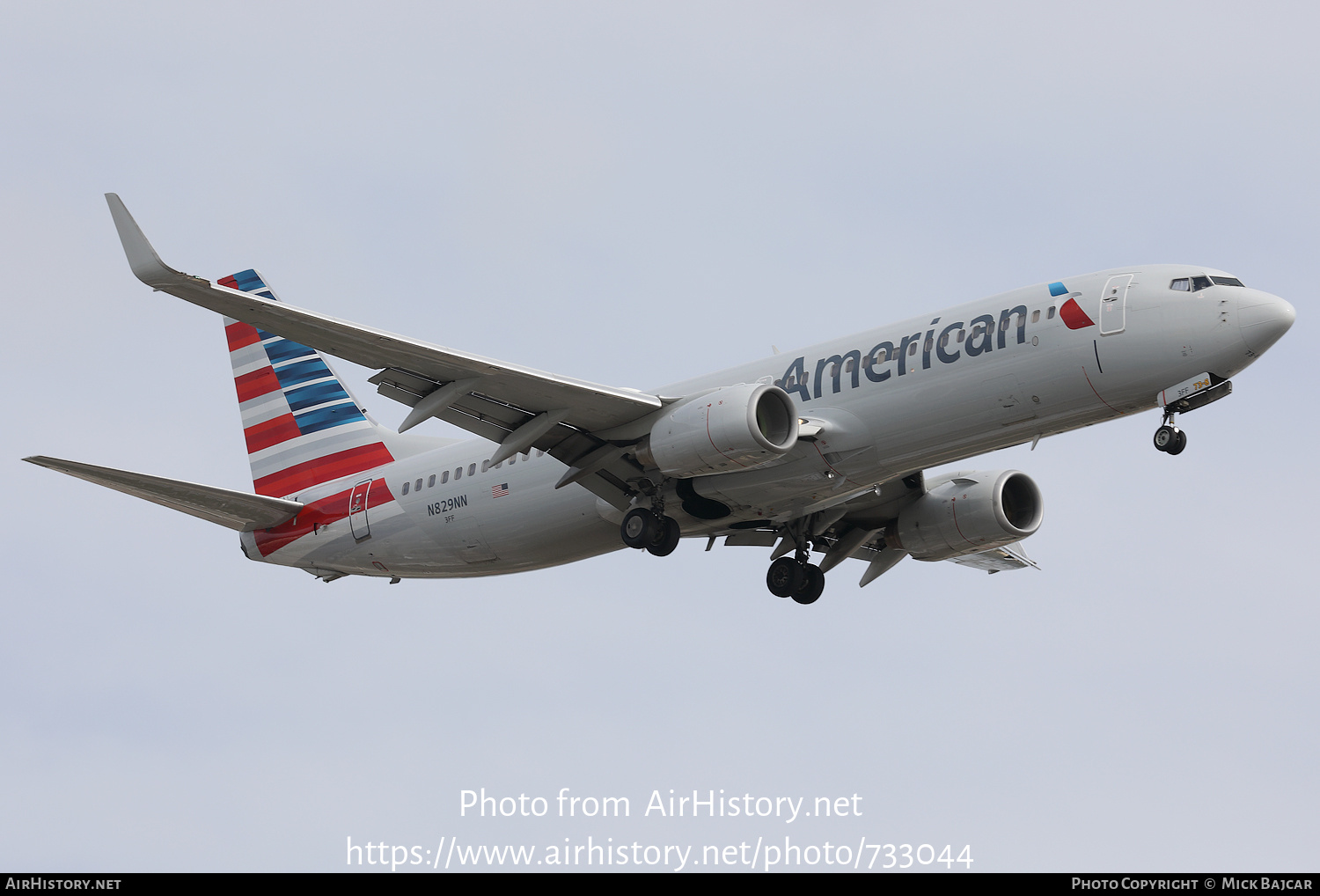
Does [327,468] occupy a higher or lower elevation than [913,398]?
higher

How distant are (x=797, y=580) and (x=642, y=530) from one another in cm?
575

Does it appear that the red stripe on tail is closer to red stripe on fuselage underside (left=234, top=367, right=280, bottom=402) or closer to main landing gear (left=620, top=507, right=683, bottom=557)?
main landing gear (left=620, top=507, right=683, bottom=557)

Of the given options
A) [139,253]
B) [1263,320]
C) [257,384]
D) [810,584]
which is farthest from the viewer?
[257,384]

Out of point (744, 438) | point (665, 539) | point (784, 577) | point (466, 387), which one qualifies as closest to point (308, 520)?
point (466, 387)

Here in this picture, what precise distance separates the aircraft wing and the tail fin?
23.9 ft

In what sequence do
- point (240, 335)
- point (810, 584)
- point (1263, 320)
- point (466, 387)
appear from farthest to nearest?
1. point (240, 335)
2. point (810, 584)
3. point (466, 387)
4. point (1263, 320)

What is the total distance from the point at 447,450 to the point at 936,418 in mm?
11639

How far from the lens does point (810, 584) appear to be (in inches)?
1314

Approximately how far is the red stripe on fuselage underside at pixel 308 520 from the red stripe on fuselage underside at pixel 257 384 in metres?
4.67

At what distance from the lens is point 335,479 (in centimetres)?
3500

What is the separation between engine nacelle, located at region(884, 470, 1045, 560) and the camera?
1284 inches

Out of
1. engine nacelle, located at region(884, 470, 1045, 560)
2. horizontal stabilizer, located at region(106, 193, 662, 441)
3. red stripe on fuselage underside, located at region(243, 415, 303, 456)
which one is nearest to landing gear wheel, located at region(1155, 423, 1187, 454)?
engine nacelle, located at region(884, 470, 1045, 560)

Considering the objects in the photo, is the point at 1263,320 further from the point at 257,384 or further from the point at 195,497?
the point at 257,384

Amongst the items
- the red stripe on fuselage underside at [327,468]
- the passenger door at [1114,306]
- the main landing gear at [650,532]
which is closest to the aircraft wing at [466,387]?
the main landing gear at [650,532]
